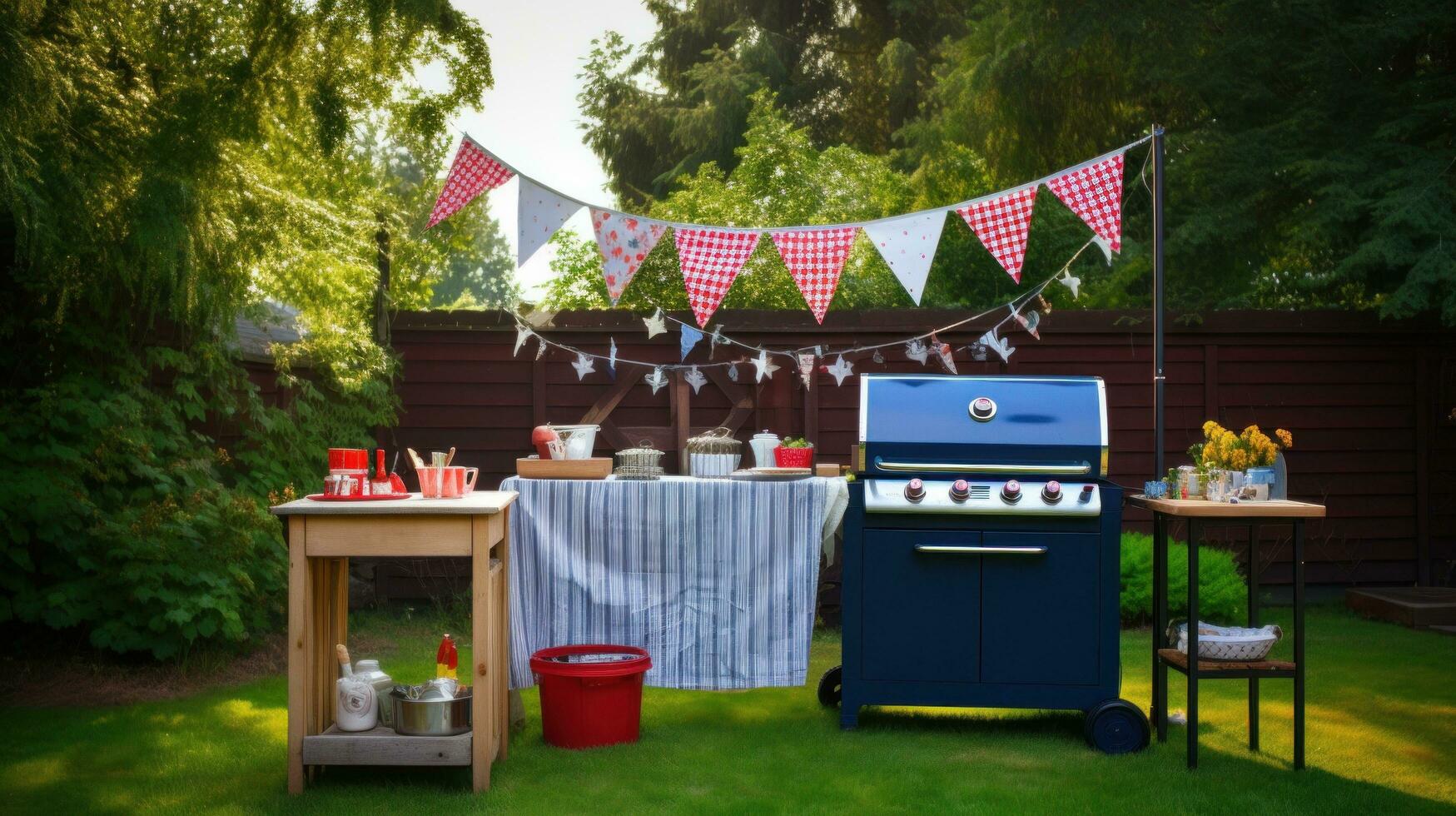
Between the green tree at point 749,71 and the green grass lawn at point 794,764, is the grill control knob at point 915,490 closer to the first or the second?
the green grass lawn at point 794,764

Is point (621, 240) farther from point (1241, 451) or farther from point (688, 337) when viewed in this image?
point (1241, 451)

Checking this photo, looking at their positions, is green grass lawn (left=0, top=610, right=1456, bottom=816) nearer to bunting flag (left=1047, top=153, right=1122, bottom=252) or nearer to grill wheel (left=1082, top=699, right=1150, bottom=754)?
grill wheel (left=1082, top=699, right=1150, bottom=754)

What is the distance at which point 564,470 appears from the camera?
4.64 metres

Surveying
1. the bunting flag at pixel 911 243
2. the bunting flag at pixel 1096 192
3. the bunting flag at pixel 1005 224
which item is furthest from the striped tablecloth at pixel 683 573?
the bunting flag at pixel 1096 192

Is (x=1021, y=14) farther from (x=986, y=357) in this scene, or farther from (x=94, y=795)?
(x=94, y=795)

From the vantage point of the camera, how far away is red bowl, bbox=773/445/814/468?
477 cm

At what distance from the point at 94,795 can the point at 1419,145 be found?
27.1ft

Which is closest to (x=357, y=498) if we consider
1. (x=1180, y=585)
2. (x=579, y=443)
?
(x=579, y=443)

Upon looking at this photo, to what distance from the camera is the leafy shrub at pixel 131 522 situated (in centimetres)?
511

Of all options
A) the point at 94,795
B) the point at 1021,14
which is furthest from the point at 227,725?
the point at 1021,14

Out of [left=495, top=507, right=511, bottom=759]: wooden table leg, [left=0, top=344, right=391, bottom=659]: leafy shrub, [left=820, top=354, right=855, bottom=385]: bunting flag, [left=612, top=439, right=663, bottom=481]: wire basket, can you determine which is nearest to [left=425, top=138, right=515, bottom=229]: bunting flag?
[left=0, top=344, right=391, bottom=659]: leafy shrub

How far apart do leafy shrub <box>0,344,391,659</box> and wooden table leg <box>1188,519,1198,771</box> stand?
3777mm

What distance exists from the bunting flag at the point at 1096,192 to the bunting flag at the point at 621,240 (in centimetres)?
182

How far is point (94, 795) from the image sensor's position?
3.63 metres
